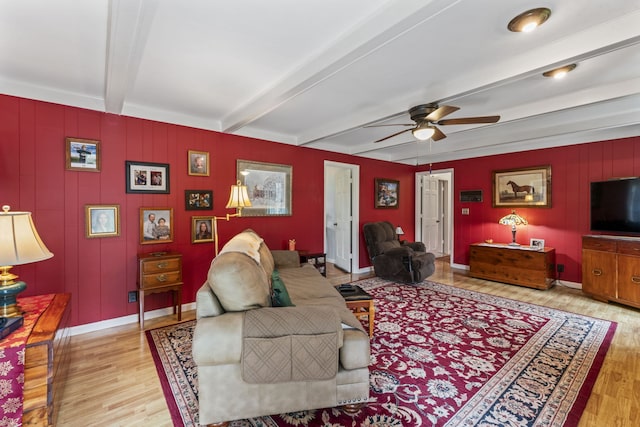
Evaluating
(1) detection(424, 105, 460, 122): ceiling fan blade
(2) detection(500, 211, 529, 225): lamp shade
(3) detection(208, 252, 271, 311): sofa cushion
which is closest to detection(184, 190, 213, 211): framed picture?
(3) detection(208, 252, 271, 311): sofa cushion

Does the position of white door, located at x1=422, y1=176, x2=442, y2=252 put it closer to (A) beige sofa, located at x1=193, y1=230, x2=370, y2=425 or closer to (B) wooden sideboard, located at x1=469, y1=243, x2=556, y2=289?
(B) wooden sideboard, located at x1=469, y1=243, x2=556, y2=289

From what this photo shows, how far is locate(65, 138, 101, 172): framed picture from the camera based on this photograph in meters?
2.83

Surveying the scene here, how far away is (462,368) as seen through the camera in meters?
2.23

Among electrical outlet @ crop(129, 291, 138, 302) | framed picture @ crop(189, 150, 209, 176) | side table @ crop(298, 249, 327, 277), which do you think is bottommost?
electrical outlet @ crop(129, 291, 138, 302)

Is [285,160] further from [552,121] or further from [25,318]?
[552,121]

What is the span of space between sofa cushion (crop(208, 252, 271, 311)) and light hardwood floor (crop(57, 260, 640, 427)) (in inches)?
32.0

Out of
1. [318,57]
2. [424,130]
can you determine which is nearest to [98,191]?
[318,57]

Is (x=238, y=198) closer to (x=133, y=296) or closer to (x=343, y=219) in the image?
(x=133, y=296)

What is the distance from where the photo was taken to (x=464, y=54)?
6.98 feet

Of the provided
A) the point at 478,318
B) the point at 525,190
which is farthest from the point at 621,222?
the point at 478,318

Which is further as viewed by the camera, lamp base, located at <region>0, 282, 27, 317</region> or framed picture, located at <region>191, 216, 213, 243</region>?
framed picture, located at <region>191, 216, 213, 243</region>

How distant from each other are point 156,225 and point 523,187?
228 inches

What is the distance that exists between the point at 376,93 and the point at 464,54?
0.90 m

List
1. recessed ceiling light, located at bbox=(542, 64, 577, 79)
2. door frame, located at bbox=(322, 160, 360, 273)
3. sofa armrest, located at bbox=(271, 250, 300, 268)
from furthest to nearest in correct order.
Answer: door frame, located at bbox=(322, 160, 360, 273) < sofa armrest, located at bbox=(271, 250, 300, 268) < recessed ceiling light, located at bbox=(542, 64, 577, 79)
